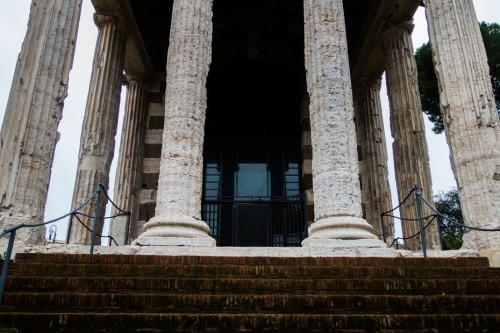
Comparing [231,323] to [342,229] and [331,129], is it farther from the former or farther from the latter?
[331,129]

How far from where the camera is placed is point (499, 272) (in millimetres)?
5871

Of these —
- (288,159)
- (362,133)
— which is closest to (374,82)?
(362,133)

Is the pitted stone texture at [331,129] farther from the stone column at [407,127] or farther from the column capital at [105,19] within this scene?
the column capital at [105,19]

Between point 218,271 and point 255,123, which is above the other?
point 255,123

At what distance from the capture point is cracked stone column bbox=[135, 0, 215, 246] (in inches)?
298

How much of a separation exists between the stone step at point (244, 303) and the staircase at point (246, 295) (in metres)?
0.01

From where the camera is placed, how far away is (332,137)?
8.21m

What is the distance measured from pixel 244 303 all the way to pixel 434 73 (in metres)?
18.5

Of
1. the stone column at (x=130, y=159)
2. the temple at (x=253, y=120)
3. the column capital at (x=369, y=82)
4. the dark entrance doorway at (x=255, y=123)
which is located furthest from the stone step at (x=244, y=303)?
the column capital at (x=369, y=82)

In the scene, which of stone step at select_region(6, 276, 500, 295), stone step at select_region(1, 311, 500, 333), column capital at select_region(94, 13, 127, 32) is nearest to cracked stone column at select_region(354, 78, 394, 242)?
stone step at select_region(6, 276, 500, 295)

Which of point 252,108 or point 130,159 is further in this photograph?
point 252,108

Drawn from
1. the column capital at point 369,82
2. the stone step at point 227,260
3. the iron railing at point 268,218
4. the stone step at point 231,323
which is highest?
the column capital at point 369,82

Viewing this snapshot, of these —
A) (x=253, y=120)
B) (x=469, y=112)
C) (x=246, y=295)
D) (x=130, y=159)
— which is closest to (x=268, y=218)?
(x=253, y=120)

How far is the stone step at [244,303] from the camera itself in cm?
455
